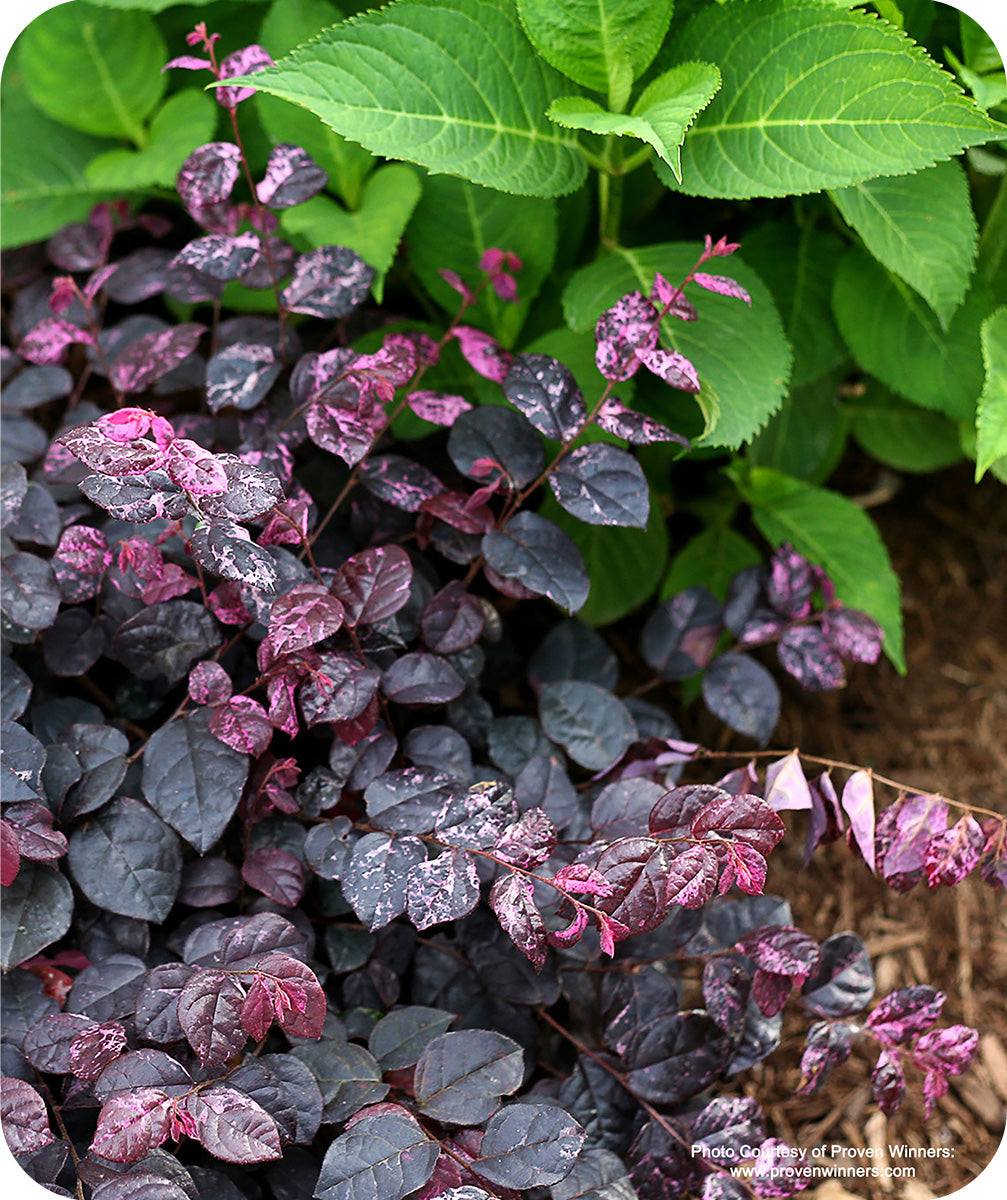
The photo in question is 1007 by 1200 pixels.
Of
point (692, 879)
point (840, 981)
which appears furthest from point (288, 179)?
point (840, 981)

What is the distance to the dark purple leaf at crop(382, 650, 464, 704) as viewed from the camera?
1.05m

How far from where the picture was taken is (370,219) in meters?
1.27

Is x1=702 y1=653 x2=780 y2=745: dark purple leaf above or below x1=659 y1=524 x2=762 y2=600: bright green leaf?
above

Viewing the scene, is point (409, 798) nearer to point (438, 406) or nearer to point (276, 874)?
point (276, 874)

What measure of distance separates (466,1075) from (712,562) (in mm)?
868

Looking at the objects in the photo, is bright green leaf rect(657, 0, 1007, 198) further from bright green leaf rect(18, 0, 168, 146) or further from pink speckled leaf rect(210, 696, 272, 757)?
bright green leaf rect(18, 0, 168, 146)

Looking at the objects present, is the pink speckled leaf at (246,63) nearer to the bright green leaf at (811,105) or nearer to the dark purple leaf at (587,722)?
the bright green leaf at (811,105)

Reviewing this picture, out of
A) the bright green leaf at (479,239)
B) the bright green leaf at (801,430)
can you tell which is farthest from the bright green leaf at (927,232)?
the bright green leaf at (479,239)

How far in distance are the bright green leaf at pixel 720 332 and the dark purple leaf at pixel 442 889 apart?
0.53 meters

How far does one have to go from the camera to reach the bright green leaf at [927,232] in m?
1.25

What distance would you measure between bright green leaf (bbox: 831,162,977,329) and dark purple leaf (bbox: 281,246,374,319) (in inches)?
23.8

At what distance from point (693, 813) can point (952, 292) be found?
78 centimetres

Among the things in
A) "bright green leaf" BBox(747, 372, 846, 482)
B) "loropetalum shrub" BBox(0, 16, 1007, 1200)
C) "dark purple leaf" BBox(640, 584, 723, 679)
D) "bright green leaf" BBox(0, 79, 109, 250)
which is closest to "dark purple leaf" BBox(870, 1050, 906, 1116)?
"loropetalum shrub" BBox(0, 16, 1007, 1200)

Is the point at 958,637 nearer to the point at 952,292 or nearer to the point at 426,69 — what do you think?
the point at 952,292
